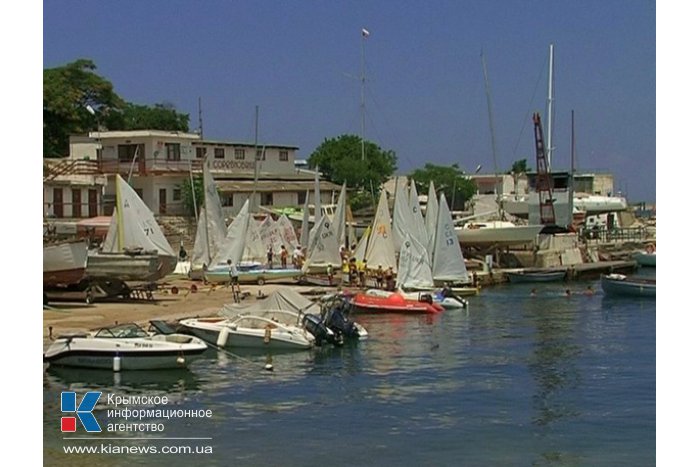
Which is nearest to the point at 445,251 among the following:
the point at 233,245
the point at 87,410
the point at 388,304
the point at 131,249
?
the point at 388,304

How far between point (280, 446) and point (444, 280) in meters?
27.1

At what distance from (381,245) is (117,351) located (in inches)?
881

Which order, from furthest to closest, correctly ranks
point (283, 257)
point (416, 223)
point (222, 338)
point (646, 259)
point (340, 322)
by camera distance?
1. point (646, 259)
2. point (283, 257)
3. point (416, 223)
4. point (340, 322)
5. point (222, 338)

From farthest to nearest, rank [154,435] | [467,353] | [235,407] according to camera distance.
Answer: [467,353] → [235,407] → [154,435]

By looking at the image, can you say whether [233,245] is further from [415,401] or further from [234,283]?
[415,401]

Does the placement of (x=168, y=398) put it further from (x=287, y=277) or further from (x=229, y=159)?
(x=229, y=159)

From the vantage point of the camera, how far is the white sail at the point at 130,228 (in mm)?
34562

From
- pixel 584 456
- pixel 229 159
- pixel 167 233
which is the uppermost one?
pixel 229 159

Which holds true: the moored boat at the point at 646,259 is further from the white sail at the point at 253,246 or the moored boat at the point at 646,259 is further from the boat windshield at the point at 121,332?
the boat windshield at the point at 121,332

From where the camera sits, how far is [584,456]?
17.7 m

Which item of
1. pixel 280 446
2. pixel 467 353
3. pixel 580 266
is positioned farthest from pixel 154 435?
pixel 580 266

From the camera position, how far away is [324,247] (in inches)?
1810

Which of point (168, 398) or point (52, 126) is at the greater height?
point (52, 126)

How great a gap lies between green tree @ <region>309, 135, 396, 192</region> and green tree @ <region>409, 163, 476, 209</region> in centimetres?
418
